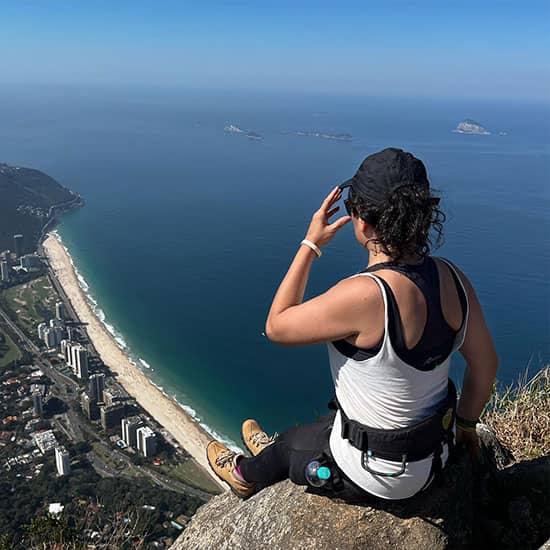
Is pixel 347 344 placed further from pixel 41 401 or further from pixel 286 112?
pixel 286 112

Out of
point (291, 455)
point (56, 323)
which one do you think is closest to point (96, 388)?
point (56, 323)

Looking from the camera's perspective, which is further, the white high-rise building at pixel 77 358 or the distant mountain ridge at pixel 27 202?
the distant mountain ridge at pixel 27 202

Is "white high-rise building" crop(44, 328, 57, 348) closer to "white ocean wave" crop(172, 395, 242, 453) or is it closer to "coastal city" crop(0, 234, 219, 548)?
"coastal city" crop(0, 234, 219, 548)

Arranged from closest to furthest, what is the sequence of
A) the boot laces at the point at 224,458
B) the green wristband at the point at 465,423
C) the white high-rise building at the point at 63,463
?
the green wristband at the point at 465,423, the boot laces at the point at 224,458, the white high-rise building at the point at 63,463

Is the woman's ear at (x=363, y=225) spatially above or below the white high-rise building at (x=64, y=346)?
above

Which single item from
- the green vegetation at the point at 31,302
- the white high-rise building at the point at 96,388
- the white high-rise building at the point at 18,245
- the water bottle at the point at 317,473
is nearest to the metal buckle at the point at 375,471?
the water bottle at the point at 317,473

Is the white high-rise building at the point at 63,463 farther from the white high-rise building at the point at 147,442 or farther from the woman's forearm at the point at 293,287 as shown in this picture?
the woman's forearm at the point at 293,287
